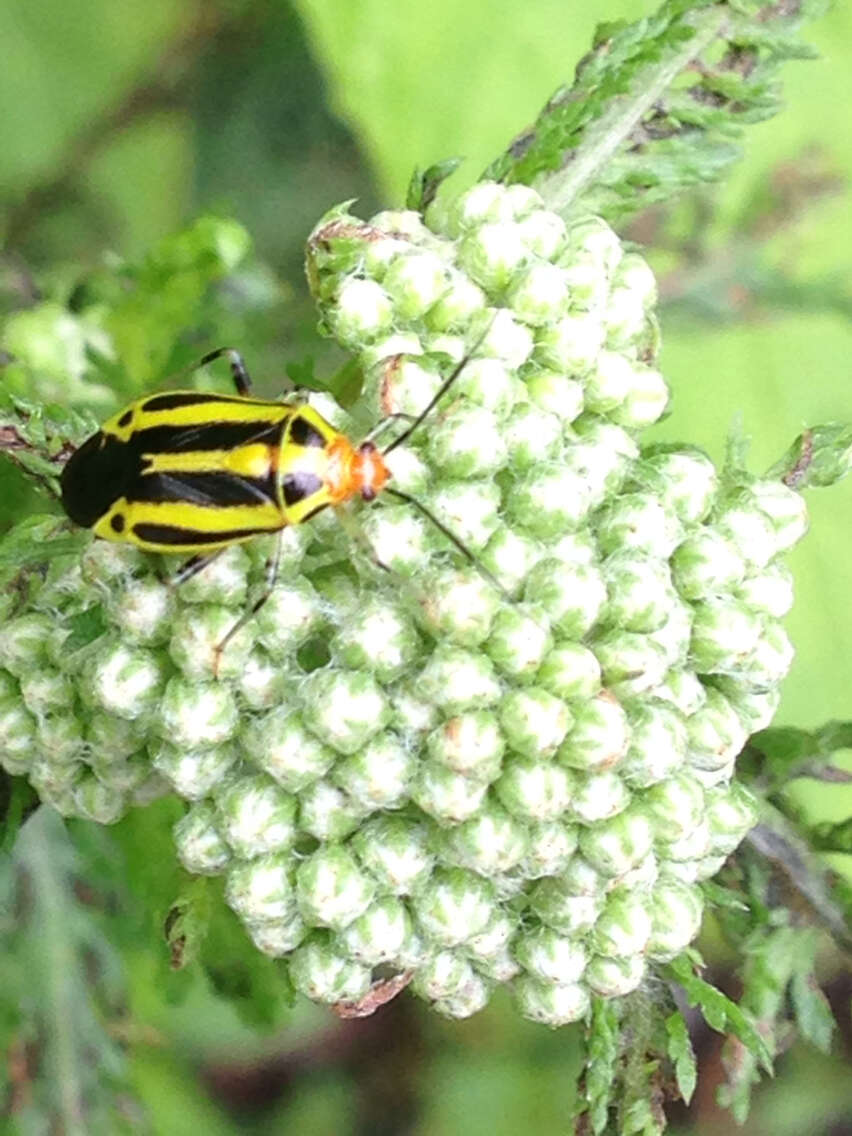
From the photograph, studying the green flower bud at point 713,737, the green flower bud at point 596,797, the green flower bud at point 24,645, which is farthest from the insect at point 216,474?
the green flower bud at point 713,737

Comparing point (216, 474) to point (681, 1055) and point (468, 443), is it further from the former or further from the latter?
point (681, 1055)

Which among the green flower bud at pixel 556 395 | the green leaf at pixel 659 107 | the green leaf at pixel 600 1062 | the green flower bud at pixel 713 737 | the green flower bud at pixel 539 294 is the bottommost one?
the green leaf at pixel 600 1062

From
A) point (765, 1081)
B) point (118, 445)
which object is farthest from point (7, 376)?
point (765, 1081)

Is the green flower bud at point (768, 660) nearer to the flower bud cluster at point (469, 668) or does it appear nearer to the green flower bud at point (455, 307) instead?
the flower bud cluster at point (469, 668)

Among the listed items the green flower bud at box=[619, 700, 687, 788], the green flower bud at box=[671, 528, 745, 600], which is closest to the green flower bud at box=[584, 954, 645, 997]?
the green flower bud at box=[619, 700, 687, 788]

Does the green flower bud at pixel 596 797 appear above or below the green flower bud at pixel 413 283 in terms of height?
below

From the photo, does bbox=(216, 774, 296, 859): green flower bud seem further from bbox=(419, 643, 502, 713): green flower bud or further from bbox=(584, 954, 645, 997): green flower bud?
bbox=(584, 954, 645, 997): green flower bud

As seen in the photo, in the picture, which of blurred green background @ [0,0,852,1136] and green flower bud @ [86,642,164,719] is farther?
blurred green background @ [0,0,852,1136]
